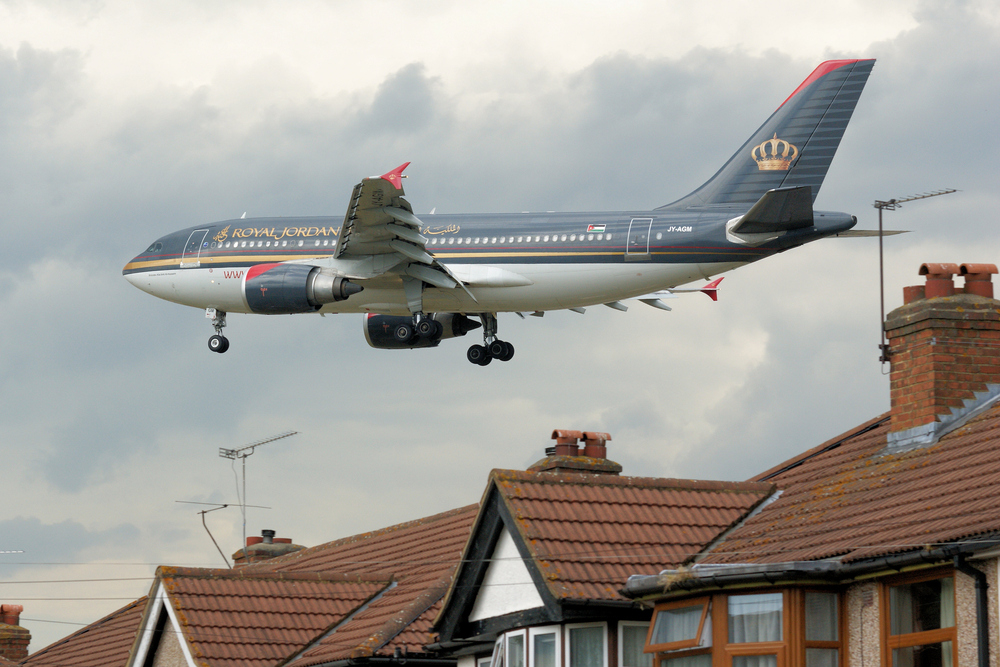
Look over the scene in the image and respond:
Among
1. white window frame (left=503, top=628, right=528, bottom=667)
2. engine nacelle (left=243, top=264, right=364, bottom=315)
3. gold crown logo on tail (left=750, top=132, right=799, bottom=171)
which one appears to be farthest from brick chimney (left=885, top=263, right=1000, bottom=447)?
engine nacelle (left=243, top=264, right=364, bottom=315)

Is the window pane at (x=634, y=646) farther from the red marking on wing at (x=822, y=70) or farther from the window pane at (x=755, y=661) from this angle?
the red marking on wing at (x=822, y=70)

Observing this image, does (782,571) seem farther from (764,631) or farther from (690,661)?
(690,661)

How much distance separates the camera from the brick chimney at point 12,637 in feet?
141

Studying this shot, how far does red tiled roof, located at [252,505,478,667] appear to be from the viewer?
24.8 metres

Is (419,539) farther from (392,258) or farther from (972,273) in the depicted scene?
(972,273)

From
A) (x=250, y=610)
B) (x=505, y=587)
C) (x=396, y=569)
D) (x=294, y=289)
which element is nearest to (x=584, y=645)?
(x=505, y=587)

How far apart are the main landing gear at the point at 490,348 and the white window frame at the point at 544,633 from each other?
2257 cm

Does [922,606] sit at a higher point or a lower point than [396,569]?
lower

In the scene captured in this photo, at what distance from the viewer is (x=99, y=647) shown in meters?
36.8

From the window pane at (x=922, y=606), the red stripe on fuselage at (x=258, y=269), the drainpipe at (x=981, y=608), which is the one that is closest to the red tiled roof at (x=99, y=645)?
the red stripe on fuselage at (x=258, y=269)

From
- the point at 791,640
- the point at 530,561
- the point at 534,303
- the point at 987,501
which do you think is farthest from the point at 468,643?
the point at 534,303

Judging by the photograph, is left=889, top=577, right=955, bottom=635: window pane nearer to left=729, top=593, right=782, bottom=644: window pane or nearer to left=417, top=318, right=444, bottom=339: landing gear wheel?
left=729, top=593, right=782, bottom=644: window pane

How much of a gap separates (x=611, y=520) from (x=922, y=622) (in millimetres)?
6002

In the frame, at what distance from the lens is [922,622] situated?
15.9 metres
